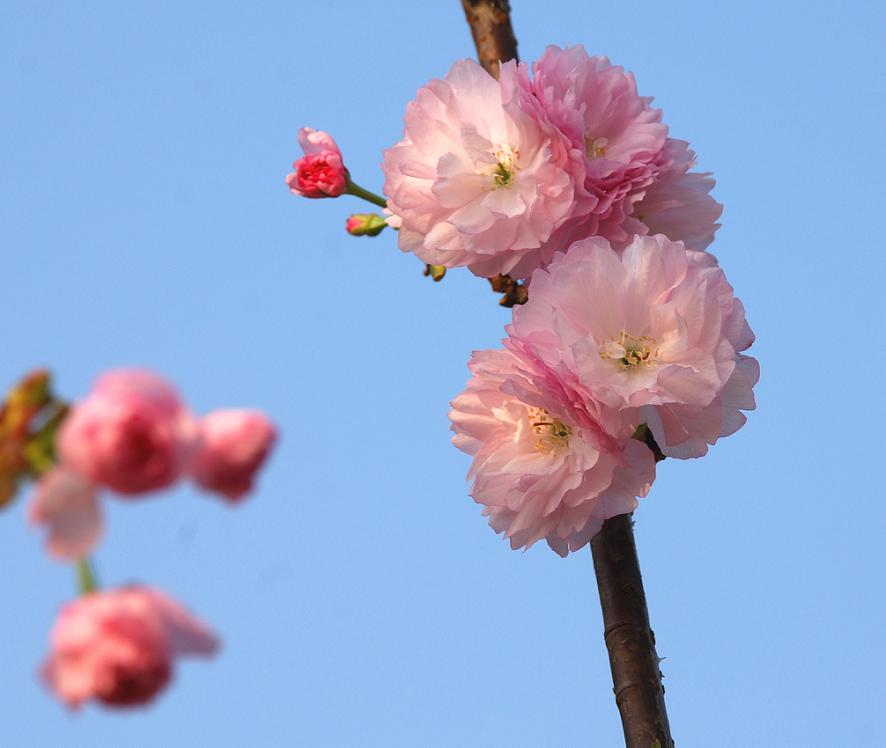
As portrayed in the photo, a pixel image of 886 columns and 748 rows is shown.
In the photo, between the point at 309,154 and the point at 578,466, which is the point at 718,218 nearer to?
the point at 578,466

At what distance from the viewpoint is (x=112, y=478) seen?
82 centimetres

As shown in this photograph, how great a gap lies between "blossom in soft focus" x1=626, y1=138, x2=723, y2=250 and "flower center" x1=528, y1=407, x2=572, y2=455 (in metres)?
0.39

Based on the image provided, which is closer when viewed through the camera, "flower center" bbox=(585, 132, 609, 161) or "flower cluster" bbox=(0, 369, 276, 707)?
"flower cluster" bbox=(0, 369, 276, 707)

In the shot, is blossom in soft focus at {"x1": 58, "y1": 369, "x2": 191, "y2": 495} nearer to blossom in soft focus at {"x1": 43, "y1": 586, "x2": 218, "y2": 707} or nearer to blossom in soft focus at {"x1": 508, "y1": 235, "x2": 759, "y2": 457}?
blossom in soft focus at {"x1": 43, "y1": 586, "x2": 218, "y2": 707}

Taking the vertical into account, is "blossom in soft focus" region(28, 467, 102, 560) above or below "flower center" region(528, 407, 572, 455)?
below

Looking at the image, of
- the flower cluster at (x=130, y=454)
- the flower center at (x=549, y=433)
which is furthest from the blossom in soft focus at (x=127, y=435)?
the flower center at (x=549, y=433)

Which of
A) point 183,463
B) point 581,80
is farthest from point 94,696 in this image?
point 581,80

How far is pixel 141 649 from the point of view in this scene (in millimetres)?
810

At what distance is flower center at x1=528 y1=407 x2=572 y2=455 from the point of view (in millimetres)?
1931

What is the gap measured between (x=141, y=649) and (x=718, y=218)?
154 centimetres

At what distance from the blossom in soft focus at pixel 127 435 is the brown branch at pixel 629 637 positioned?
3.97ft

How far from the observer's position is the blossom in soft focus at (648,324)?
6.06 ft

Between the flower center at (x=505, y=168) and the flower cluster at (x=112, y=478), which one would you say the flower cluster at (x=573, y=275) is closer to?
the flower center at (x=505, y=168)

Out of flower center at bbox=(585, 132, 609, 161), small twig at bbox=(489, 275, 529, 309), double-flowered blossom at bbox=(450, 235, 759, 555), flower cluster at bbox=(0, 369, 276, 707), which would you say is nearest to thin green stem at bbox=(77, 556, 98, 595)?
flower cluster at bbox=(0, 369, 276, 707)
